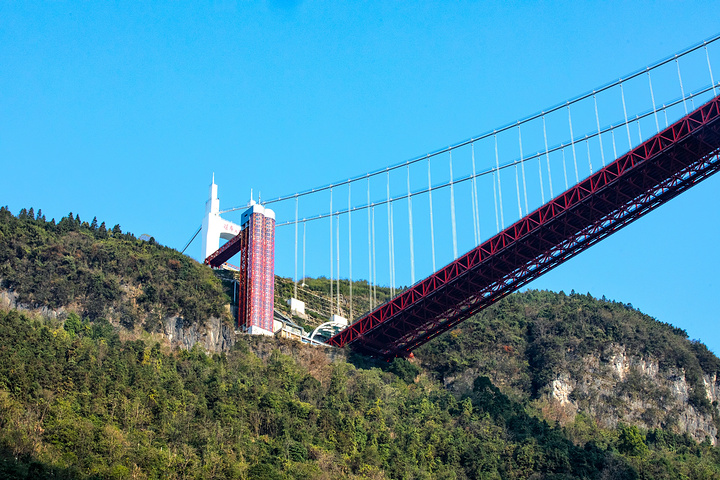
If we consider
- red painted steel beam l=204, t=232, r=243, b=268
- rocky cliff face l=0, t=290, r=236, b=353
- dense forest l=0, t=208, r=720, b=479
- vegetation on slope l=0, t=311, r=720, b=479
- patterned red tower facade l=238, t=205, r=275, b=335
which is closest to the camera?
vegetation on slope l=0, t=311, r=720, b=479

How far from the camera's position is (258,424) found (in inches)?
1592

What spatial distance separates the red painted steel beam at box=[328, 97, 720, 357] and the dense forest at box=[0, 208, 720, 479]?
12.9ft

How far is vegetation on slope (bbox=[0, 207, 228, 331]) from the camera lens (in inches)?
1896

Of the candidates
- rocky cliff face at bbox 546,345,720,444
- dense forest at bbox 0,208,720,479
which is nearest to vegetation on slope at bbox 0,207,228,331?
dense forest at bbox 0,208,720,479

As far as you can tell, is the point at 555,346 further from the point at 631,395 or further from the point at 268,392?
the point at 268,392

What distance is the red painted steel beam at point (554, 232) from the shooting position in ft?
147

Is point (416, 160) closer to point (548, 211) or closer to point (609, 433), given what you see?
point (548, 211)

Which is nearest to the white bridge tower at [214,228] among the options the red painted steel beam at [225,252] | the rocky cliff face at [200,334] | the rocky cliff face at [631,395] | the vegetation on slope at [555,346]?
Answer: the red painted steel beam at [225,252]

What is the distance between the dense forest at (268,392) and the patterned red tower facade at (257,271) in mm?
1471

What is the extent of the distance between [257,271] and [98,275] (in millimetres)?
9250

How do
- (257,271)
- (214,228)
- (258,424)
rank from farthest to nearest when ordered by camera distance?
(214,228), (257,271), (258,424)

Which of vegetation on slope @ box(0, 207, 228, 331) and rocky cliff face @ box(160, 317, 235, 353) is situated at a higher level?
vegetation on slope @ box(0, 207, 228, 331)

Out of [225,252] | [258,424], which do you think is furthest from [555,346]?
[258,424]

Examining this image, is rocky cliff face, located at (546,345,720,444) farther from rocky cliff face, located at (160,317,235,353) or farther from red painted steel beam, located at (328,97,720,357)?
rocky cliff face, located at (160,317,235,353)
